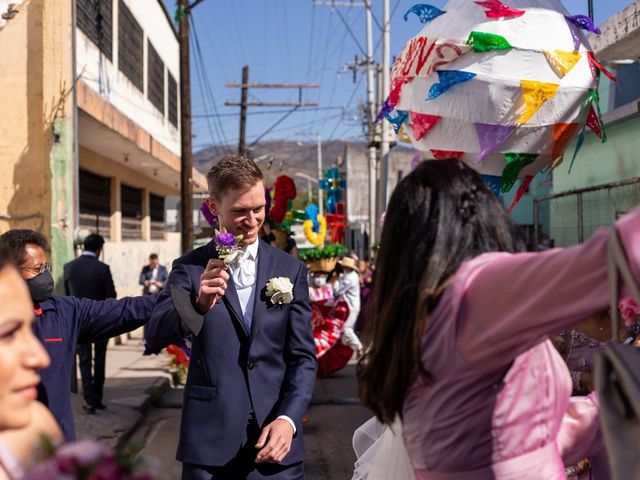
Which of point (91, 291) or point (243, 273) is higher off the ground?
point (243, 273)

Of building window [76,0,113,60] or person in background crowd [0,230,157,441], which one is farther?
building window [76,0,113,60]

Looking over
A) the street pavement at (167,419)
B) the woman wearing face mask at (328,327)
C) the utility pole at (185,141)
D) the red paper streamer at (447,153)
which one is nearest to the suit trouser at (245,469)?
the red paper streamer at (447,153)

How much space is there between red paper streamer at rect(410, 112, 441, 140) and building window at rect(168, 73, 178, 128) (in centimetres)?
2206

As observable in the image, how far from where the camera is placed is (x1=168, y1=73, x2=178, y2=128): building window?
26.0m

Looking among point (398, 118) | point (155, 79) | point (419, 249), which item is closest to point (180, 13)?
point (155, 79)

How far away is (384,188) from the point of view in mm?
17938

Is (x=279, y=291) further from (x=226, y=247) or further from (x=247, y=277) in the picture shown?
(x=226, y=247)

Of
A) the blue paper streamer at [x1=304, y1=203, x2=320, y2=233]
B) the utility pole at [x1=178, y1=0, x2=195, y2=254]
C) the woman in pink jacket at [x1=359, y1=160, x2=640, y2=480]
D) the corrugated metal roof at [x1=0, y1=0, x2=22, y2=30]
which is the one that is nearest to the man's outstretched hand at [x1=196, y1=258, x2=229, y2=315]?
the woman in pink jacket at [x1=359, y1=160, x2=640, y2=480]

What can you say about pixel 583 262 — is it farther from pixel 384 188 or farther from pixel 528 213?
pixel 528 213

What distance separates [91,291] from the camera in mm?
9922

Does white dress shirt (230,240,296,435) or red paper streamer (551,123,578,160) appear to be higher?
red paper streamer (551,123,578,160)

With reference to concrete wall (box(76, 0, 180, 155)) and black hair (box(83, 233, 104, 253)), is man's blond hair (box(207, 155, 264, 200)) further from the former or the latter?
concrete wall (box(76, 0, 180, 155))

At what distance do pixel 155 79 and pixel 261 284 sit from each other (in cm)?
2030

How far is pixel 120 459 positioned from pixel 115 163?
1775 cm
